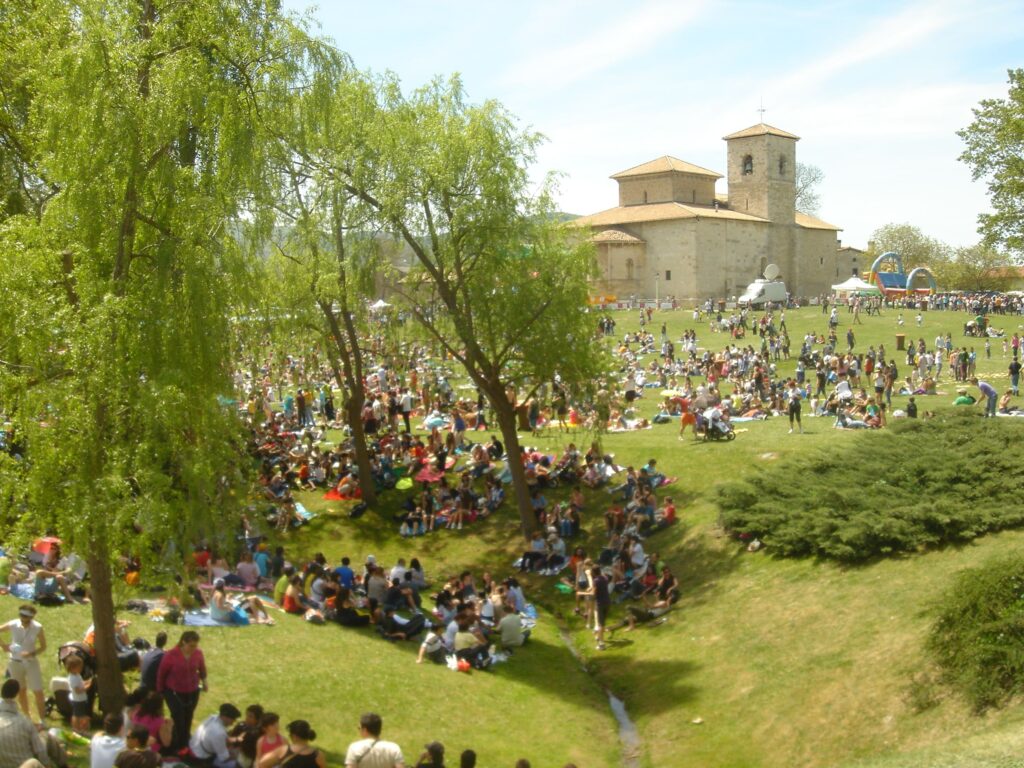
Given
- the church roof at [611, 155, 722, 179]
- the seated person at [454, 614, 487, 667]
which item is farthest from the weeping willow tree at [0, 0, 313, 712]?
the church roof at [611, 155, 722, 179]

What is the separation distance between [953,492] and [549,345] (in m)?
8.88

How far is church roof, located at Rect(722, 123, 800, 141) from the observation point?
87.9m

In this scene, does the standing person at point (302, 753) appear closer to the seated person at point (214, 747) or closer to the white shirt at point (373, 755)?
the white shirt at point (373, 755)

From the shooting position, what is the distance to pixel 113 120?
10.4m

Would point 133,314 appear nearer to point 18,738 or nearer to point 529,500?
point 18,738

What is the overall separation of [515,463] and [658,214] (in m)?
58.7

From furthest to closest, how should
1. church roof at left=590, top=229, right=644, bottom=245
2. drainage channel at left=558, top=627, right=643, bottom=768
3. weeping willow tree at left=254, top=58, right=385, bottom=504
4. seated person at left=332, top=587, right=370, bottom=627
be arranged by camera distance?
church roof at left=590, top=229, right=644, bottom=245 < weeping willow tree at left=254, top=58, right=385, bottom=504 < seated person at left=332, top=587, right=370, bottom=627 < drainage channel at left=558, top=627, right=643, bottom=768

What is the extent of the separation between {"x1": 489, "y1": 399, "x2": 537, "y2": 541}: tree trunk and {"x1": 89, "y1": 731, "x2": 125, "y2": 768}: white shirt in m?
14.9

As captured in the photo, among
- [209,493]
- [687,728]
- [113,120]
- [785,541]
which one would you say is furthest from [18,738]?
[785,541]

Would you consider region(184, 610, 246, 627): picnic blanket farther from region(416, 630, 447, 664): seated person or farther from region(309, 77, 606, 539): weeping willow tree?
region(309, 77, 606, 539): weeping willow tree

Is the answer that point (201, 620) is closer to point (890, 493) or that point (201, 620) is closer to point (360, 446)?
point (360, 446)

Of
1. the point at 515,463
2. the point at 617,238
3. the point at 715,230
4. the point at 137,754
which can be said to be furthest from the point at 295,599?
the point at 715,230

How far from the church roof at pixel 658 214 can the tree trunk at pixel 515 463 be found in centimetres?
5597

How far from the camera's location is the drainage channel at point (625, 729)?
14.2 meters
